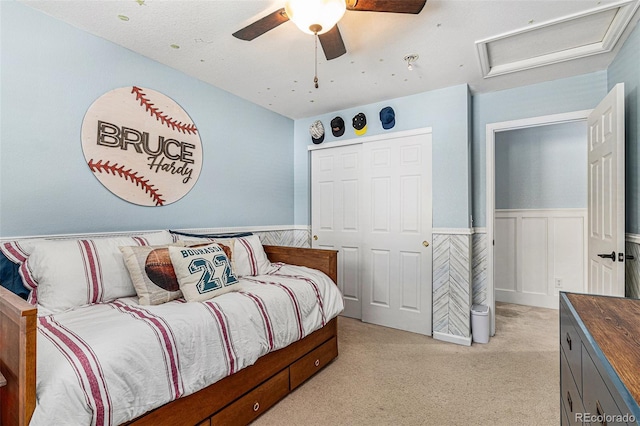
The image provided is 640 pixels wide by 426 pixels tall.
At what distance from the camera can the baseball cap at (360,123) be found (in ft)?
11.0

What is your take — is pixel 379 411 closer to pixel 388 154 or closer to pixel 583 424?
pixel 583 424

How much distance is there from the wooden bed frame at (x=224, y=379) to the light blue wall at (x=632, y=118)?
206 centimetres

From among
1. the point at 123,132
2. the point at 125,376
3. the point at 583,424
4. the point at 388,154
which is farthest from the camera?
the point at 388,154

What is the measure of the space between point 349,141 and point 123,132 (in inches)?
84.4

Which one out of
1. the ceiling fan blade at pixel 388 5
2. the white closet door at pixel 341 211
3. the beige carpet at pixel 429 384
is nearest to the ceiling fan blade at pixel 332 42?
the ceiling fan blade at pixel 388 5

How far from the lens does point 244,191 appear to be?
10.5ft

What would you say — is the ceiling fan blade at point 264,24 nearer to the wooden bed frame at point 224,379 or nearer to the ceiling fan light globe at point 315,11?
the ceiling fan light globe at point 315,11

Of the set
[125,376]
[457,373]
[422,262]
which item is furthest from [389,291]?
[125,376]

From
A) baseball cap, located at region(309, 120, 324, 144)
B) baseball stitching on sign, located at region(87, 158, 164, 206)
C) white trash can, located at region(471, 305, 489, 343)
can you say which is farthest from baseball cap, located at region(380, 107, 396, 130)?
baseball stitching on sign, located at region(87, 158, 164, 206)

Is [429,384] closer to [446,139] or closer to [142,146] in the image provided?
[446,139]

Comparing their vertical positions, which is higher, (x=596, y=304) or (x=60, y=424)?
(x=596, y=304)

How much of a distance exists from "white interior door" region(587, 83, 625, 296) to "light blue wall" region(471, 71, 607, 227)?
0.30m

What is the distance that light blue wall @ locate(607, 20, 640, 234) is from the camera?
6.59 ft

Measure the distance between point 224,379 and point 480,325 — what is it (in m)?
2.28
